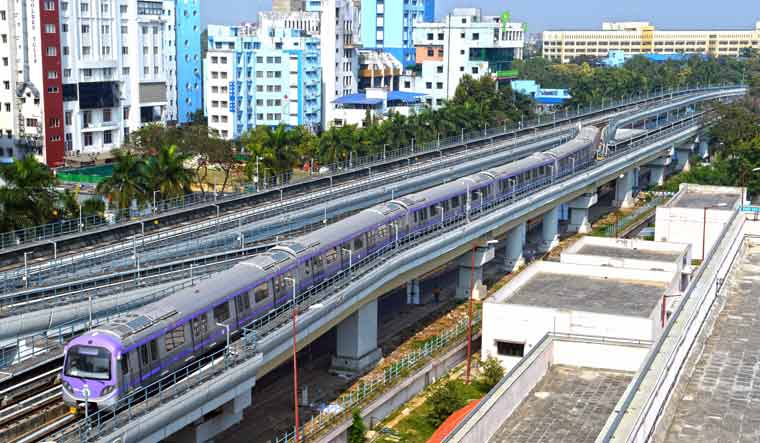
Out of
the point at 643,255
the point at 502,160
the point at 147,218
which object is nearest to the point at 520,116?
the point at 502,160

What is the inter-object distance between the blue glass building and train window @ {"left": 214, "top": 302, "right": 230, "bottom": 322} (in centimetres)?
9639

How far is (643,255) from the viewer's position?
2206 inches

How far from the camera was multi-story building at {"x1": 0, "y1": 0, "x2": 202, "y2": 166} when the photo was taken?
94.1 m

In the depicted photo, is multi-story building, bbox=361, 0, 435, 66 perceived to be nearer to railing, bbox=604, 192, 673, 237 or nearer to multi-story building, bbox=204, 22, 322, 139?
multi-story building, bbox=204, 22, 322, 139

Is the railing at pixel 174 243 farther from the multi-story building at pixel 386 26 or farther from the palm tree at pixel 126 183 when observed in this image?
the multi-story building at pixel 386 26

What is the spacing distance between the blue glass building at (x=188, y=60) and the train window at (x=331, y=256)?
293ft

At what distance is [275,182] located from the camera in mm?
77188

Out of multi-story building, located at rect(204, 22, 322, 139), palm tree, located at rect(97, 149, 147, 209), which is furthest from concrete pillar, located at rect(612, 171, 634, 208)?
palm tree, located at rect(97, 149, 147, 209)

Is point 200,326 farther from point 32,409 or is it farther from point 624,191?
point 624,191

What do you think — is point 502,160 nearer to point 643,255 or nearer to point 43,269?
point 643,255

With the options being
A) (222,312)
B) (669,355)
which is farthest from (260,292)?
(669,355)

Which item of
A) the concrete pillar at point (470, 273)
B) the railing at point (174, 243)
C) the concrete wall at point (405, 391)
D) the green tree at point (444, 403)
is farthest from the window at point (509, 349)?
the railing at point (174, 243)

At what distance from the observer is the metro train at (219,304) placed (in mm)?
26844

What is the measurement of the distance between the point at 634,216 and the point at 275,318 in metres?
52.6
